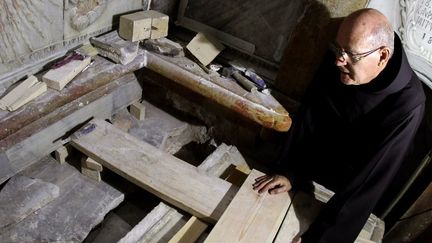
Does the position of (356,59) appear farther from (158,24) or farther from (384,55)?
(158,24)

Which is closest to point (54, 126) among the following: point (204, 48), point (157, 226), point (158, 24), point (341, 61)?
point (157, 226)

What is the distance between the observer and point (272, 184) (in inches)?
108

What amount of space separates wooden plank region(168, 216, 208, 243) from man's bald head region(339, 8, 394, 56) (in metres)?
1.69

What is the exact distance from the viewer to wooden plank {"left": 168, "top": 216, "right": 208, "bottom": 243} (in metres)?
2.38

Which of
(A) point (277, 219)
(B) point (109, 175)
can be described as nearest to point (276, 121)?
(A) point (277, 219)

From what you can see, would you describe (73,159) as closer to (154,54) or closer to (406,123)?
(154,54)

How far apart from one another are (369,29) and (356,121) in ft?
2.43

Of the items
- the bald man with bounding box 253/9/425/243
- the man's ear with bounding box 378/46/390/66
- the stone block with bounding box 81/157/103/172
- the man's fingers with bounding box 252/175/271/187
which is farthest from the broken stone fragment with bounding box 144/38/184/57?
the man's ear with bounding box 378/46/390/66

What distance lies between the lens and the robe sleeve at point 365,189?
229 cm

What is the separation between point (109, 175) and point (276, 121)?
1674mm

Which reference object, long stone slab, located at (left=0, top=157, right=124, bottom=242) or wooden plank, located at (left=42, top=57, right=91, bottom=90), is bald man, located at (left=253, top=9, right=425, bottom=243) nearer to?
long stone slab, located at (left=0, top=157, right=124, bottom=242)

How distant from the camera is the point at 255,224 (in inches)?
97.1

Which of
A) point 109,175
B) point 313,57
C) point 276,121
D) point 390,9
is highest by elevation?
point 390,9

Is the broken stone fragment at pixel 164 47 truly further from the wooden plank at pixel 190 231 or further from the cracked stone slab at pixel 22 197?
the wooden plank at pixel 190 231
